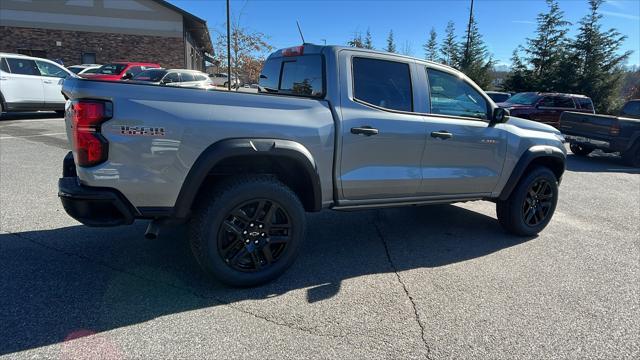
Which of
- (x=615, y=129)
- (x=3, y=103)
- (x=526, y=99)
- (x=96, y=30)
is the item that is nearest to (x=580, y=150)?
(x=615, y=129)

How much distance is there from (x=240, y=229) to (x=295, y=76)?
1662 millimetres

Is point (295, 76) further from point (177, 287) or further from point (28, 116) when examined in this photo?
point (28, 116)

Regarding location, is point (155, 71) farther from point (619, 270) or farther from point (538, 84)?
point (538, 84)

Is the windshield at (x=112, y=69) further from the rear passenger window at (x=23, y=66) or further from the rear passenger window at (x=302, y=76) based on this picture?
the rear passenger window at (x=302, y=76)

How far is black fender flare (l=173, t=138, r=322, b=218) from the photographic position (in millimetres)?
2930

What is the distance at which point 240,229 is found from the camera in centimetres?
322

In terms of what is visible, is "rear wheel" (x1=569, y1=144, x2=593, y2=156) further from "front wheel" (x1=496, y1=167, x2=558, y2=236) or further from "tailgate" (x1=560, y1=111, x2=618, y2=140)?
"front wheel" (x1=496, y1=167, x2=558, y2=236)

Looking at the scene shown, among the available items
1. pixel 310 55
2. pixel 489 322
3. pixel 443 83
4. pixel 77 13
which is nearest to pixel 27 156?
pixel 310 55

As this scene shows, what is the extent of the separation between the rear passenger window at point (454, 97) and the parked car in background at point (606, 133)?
8.72 metres

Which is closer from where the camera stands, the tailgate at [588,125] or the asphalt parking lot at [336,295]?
the asphalt parking lot at [336,295]

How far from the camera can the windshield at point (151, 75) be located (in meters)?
15.7

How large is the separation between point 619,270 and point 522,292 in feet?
4.46

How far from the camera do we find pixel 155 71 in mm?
16078

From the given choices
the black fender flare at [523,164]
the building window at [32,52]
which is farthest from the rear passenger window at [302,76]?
the building window at [32,52]
